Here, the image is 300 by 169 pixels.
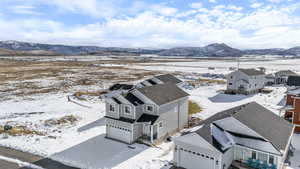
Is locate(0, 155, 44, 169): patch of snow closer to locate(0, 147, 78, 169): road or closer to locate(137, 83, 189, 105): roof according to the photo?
locate(0, 147, 78, 169): road

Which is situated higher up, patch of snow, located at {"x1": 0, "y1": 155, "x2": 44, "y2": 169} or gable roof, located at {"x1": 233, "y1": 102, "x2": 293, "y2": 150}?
gable roof, located at {"x1": 233, "y1": 102, "x2": 293, "y2": 150}

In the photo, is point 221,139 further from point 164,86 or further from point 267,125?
point 164,86

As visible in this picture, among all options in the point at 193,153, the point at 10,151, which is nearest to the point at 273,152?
the point at 193,153

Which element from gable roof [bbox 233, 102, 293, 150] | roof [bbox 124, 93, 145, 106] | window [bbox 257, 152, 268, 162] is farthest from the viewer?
roof [bbox 124, 93, 145, 106]

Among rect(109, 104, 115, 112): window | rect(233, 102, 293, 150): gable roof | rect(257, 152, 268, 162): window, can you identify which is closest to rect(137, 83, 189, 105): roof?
rect(109, 104, 115, 112): window

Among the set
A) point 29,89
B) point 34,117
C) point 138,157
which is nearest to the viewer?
point 138,157

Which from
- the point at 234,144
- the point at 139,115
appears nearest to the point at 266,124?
the point at 234,144

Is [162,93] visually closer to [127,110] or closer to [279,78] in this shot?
[127,110]

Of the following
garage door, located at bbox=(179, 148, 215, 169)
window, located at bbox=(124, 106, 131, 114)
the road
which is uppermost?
window, located at bbox=(124, 106, 131, 114)
